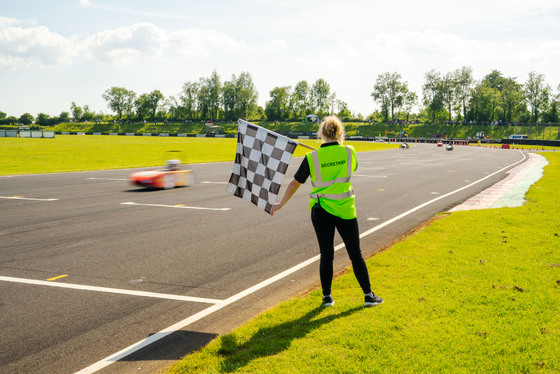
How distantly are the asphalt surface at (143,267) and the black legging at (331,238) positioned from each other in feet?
2.50

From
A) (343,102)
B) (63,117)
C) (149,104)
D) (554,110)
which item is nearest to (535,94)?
(554,110)

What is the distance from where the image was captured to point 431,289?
16.1 ft

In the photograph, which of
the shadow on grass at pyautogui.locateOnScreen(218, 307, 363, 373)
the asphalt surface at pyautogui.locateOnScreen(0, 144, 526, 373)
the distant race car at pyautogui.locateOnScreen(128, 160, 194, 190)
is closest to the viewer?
the shadow on grass at pyautogui.locateOnScreen(218, 307, 363, 373)

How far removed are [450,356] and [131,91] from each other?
536 ft

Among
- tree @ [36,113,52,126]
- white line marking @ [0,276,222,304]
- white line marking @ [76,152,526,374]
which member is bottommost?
white line marking @ [76,152,526,374]

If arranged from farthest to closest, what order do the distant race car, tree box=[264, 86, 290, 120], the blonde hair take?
tree box=[264, 86, 290, 120] → the distant race car → the blonde hair

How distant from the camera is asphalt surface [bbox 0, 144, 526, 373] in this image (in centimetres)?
402

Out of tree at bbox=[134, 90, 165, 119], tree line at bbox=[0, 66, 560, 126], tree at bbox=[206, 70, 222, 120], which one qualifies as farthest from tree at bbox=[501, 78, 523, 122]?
tree at bbox=[134, 90, 165, 119]

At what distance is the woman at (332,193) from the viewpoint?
14.6 ft

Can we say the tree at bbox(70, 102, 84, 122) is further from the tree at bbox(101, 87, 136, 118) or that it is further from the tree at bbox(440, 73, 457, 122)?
the tree at bbox(440, 73, 457, 122)

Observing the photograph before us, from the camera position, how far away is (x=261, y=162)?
529 cm

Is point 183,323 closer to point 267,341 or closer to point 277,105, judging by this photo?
point 267,341

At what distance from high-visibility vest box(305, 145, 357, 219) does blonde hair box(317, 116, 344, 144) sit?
4.4 inches

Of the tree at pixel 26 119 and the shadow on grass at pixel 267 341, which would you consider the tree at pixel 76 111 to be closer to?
the tree at pixel 26 119
